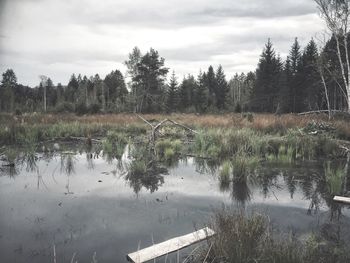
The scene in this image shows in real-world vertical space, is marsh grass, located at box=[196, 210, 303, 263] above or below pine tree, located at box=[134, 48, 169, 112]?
below

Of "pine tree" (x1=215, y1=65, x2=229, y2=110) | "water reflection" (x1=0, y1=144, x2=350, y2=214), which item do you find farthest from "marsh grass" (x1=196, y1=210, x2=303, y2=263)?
"pine tree" (x1=215, y1=65, x2=229, y2=110)

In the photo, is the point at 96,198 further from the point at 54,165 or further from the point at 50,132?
the point at 50,132

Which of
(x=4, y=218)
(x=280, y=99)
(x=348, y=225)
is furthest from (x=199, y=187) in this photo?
(x=280, y=99)

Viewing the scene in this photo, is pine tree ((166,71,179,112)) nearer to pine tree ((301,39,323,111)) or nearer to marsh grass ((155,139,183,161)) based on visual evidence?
pine tree ((301,39,323,111))

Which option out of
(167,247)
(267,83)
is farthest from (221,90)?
(167,247)

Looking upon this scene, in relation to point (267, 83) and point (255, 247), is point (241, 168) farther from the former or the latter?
point (267, 83)

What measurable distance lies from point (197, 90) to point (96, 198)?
5040 centimetres

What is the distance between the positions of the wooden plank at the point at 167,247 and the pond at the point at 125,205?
12cm

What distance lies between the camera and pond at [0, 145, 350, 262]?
12.7 ft

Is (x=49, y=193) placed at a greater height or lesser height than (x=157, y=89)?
lesser

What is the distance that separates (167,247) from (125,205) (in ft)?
5.81

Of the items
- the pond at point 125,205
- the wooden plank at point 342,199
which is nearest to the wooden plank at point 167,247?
the pond at point 125,205

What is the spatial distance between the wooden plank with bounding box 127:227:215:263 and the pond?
12 cm

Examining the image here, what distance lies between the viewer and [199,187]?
6.43 metres
